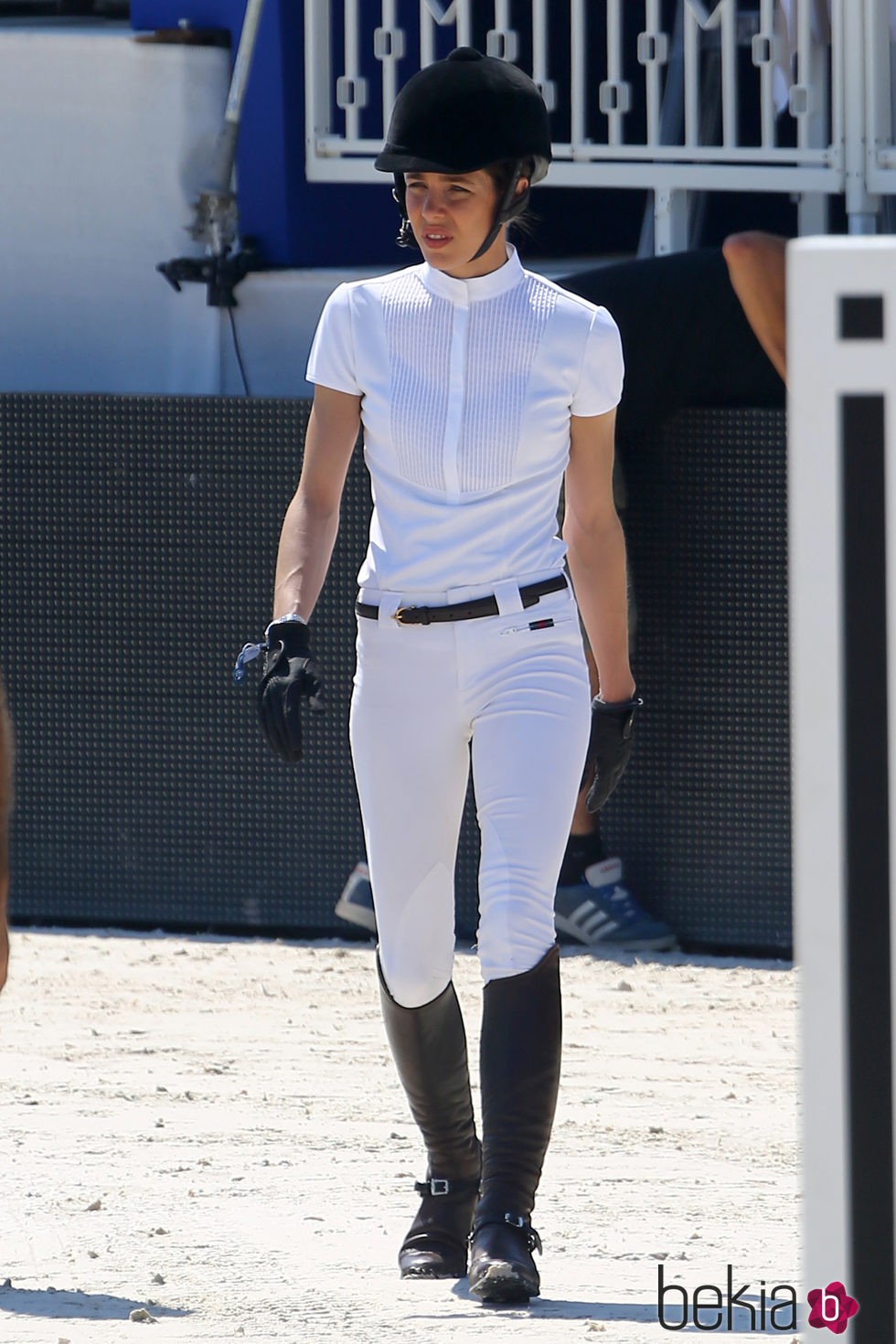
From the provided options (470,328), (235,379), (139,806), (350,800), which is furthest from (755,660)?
(470,328)

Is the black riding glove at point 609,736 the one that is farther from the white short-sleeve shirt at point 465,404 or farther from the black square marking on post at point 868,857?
the black square marking on post at point 868,857

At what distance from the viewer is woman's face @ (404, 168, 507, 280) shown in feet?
12.0

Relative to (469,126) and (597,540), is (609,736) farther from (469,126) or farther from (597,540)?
(469,126)

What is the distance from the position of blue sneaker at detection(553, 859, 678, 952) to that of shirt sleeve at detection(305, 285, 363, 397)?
9.47 ft

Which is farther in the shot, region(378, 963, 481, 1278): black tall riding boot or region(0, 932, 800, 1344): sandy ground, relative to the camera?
region(378, 963, 481, 1278): black tall riding boot

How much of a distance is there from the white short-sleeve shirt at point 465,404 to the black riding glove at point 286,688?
0.16 m

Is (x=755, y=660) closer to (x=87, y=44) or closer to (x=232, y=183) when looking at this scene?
(x=232, y=183)

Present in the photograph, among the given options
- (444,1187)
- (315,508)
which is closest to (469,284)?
(315,508)

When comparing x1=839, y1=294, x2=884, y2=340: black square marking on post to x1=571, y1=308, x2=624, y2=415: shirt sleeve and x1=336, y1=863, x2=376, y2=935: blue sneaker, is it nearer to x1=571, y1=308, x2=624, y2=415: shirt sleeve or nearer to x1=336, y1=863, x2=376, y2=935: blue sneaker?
x1=571, y1=308, x2=624, y2=415: shirt sleeve

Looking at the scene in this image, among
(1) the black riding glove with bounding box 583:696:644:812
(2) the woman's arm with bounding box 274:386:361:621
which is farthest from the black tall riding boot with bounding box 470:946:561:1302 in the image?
(2) the woman's arm with bounding box 274:386:361:621

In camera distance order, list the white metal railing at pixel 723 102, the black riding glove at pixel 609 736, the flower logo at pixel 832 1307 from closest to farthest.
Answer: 1. the flower logo at pixel 832 1307
2. the black riding glove at pixel 609 736
3. the white metal railing at pixel 723 102

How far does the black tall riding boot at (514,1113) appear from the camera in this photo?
3580mm

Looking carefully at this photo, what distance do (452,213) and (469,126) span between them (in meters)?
0.14

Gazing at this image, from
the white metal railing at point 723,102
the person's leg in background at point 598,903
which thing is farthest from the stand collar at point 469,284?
the white metal railing at point 723,102
